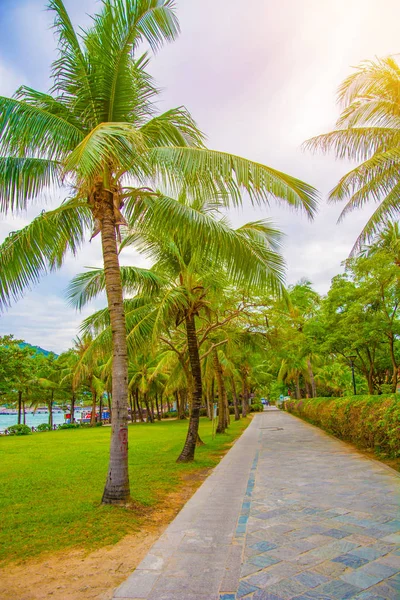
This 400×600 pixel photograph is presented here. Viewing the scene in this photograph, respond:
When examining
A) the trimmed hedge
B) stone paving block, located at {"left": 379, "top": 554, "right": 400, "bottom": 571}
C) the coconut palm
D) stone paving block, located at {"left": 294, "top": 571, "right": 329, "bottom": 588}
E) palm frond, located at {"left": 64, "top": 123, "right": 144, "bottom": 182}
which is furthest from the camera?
the coconut palm

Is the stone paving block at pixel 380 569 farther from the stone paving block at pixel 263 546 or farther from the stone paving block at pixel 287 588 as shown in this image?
the stone paving block at pixel 263 546

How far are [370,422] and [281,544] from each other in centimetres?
664

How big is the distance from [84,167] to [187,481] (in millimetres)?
6671

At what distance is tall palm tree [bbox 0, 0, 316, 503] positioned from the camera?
5832 mm

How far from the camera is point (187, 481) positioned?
8445 mm

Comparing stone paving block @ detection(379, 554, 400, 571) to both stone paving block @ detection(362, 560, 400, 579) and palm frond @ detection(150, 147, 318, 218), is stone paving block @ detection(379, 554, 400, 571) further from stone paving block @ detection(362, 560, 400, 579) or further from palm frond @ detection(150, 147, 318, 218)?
palm frond @ detection(150, 147, 318, 218)

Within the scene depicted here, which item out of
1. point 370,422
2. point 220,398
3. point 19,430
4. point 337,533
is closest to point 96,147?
point 337,533

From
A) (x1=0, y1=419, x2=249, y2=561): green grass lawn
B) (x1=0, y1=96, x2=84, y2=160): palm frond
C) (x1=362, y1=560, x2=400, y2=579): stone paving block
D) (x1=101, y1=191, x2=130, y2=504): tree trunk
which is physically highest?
(x1=0, y1=96, x2=84, y2=160): palm frond

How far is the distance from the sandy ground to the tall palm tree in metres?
1.65

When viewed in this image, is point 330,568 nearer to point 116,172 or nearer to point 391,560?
point 391,560

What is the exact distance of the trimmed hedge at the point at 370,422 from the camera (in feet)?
27.5

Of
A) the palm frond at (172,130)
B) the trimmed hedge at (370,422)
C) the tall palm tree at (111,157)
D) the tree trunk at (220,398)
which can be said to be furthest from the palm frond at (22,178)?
the tree trunk at (220,398)

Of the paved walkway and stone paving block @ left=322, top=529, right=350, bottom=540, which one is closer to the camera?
the paved walkway

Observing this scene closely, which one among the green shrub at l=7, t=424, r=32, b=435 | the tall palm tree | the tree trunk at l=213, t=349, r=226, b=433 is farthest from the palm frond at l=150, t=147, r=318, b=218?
the green shrub at l=7, t=424, r=32, b=435
